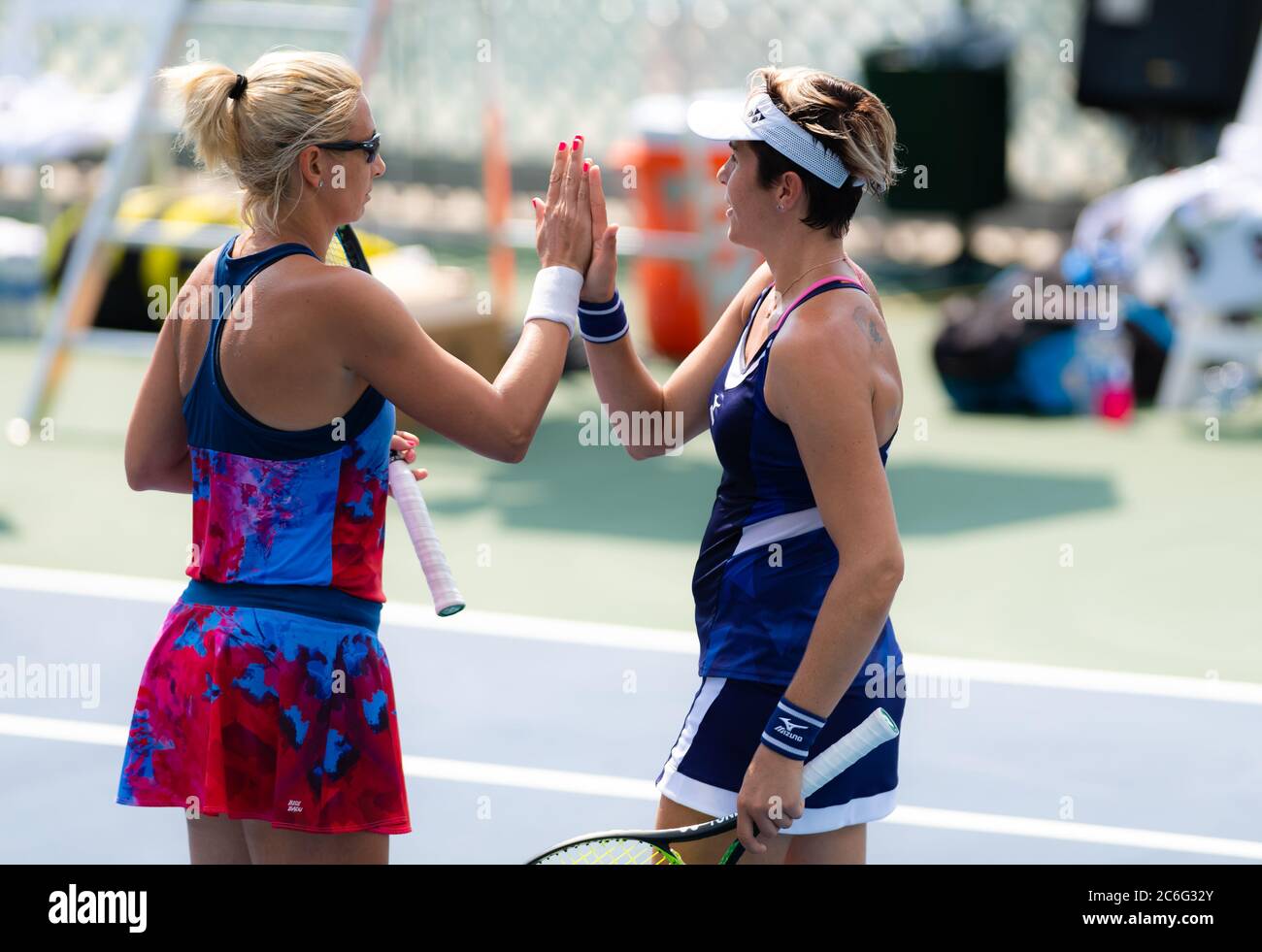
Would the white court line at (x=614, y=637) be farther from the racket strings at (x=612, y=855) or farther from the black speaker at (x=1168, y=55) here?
the black speaker at (x=1168, y=55)

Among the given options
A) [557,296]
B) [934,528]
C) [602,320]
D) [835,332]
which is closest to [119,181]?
[934,528]

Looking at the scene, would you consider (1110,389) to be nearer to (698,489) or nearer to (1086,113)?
(698,489)

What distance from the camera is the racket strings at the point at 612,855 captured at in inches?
106

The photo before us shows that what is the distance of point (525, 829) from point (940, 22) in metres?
10.4

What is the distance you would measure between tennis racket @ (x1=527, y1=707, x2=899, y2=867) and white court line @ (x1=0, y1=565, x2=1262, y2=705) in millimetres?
2770

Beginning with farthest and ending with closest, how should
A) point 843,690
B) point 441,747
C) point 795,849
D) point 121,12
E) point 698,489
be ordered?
point 121,12 → point 698,489 → point 441,747 → point 795,849 → point 843,690

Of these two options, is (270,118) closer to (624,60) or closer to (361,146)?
(361,146)

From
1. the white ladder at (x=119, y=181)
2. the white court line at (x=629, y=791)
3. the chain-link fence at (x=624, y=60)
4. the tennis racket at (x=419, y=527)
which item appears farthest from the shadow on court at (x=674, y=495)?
the chain-link fence at (x=624, y=60)

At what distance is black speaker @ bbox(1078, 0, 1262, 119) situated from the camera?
12.4 m

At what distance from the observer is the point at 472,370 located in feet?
9.19

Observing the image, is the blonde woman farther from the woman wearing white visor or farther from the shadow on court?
the shadow on court

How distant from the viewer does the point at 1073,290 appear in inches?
371
